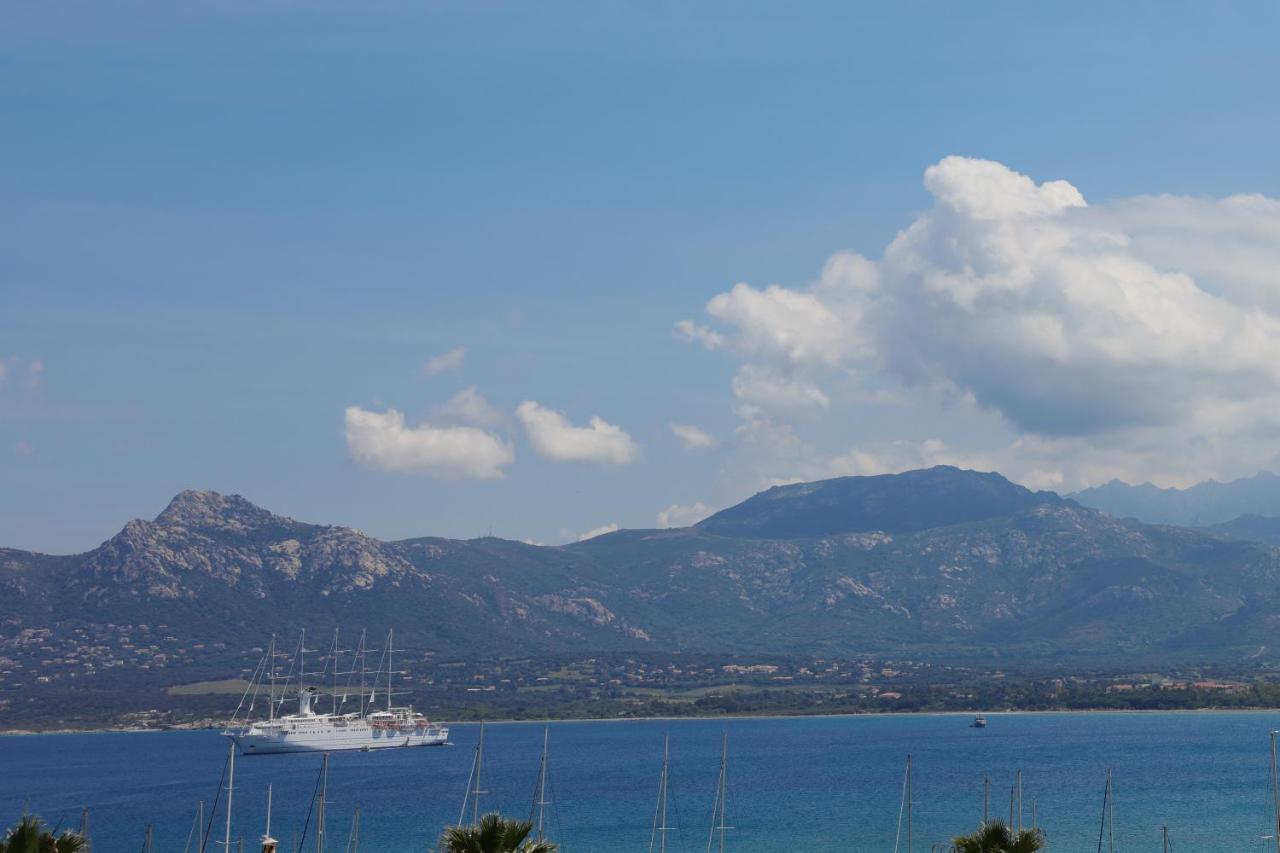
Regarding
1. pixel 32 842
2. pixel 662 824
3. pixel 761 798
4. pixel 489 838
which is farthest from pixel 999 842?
pixel 761 798

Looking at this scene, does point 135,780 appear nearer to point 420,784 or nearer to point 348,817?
point 420,784

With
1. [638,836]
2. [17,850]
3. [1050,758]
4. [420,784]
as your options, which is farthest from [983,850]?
[1050,758]

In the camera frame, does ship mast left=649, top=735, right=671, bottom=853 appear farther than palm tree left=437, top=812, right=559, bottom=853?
Yes

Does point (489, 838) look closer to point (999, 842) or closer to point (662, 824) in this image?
point (999, 842)

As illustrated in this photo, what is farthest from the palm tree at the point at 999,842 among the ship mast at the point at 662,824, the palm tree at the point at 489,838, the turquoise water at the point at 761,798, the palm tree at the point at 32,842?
the turquoise water at the point at 761,798

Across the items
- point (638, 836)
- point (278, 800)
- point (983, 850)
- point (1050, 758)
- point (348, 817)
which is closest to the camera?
point (983, 850)

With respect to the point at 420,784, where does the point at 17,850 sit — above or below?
above

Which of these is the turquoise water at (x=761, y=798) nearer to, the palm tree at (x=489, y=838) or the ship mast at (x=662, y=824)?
the ship mast at (x=662, y=824)

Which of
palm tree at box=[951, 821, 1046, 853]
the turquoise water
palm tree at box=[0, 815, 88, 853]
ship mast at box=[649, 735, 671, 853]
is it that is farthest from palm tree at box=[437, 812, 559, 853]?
the turquoise water

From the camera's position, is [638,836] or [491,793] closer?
→ [638,836]

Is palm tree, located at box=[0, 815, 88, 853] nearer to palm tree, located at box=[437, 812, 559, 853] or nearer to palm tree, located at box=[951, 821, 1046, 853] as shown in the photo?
palm tree, located at box=[437, 812, 559, 853]

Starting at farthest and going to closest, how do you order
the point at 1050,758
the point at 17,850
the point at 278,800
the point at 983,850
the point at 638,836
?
1. the point at 1050,758
2. the point at 278,800
3. the point at 638,836
4. the point at 983,850
5. the point at 17,850

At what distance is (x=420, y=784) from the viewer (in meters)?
168

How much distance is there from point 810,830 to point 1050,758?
74.7 meters
